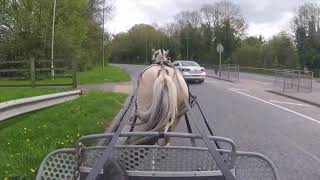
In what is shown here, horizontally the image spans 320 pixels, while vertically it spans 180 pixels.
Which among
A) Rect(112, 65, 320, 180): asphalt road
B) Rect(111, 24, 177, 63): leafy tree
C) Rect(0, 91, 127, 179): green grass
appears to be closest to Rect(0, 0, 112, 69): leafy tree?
Rect(112, 65, 320, 180): asphalt road

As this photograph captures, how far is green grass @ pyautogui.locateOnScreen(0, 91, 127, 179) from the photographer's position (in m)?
7.56

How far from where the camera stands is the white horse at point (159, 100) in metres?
4.57

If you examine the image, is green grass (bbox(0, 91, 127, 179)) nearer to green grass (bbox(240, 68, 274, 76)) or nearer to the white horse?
the white horse

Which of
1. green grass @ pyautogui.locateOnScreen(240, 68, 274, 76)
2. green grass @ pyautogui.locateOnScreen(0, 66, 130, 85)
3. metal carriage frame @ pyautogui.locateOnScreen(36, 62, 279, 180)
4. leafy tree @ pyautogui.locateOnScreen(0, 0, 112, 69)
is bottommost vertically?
green grass @ pyautogui.locateOnScreen(240, 68, 274, 76)

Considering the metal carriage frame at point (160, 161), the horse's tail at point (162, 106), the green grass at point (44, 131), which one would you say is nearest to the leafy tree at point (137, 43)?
the green grass at point (44, 131)

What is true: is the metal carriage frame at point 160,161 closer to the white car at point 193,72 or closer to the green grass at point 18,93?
the green grass at point 18,93

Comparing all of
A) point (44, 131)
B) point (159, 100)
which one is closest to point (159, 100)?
point (159, 100)

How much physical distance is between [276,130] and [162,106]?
380 inches

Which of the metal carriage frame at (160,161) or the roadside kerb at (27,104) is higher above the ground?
the metal carriage frame at (160,161)

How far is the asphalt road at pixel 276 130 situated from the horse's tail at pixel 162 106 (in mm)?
2494

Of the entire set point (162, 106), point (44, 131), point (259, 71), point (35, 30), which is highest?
point (35, 30)

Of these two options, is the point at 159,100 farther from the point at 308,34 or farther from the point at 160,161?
the point at 308,34

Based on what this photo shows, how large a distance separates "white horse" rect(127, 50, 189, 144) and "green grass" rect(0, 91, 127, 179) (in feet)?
8.18

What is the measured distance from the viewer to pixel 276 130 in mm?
13766
